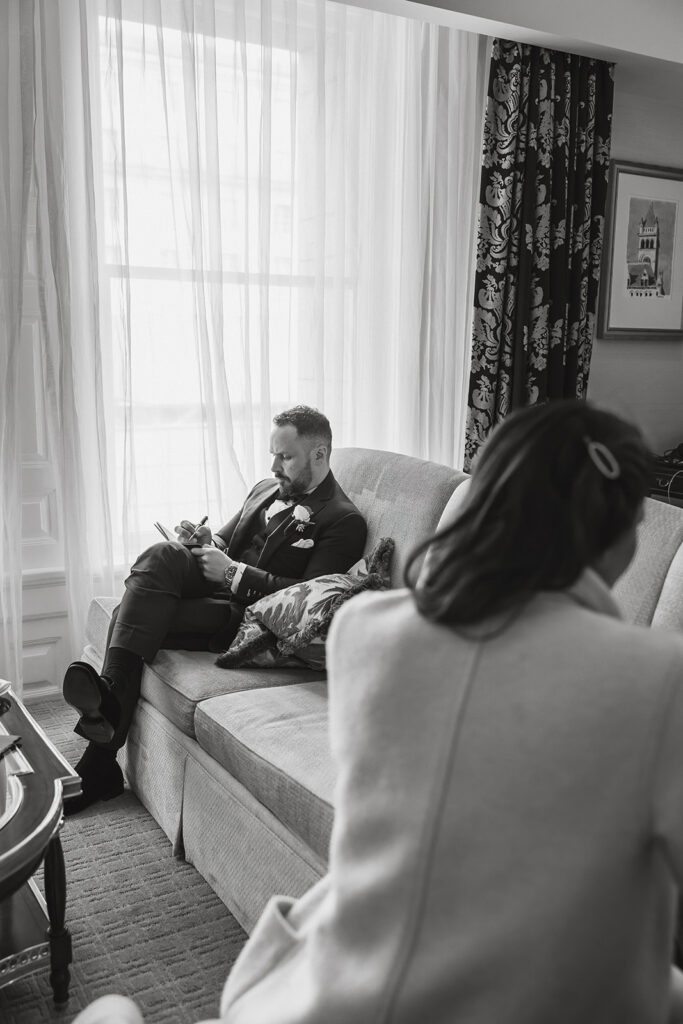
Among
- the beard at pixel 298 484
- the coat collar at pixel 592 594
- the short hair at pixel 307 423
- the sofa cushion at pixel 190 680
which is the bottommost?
the sofa cushion at pixel 190 680

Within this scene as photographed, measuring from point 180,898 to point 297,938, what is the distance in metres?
1.33

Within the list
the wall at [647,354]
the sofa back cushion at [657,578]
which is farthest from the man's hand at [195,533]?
the wall at [647,354]

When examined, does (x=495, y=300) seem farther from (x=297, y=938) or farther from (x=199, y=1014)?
(x=297, y=938)

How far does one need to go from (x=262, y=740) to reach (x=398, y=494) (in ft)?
3.10

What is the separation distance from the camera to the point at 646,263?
4.41 m

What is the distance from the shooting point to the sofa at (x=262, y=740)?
71.8 inches

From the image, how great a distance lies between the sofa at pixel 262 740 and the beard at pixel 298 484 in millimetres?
193

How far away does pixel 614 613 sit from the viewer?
827mm

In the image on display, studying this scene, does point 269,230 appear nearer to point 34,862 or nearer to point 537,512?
point 34,862

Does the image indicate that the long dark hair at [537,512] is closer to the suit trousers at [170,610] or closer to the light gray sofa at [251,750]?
the light gray sofa at [251,750]

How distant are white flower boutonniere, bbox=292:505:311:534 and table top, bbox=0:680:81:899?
926mm

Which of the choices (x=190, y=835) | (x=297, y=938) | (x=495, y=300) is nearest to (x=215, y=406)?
(x=495, y=300)

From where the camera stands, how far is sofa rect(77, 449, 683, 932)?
1823 mm

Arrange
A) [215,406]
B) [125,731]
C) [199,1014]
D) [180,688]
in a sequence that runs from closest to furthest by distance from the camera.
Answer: [199,1014] < [180,688] < [125,731] < [215,406]
